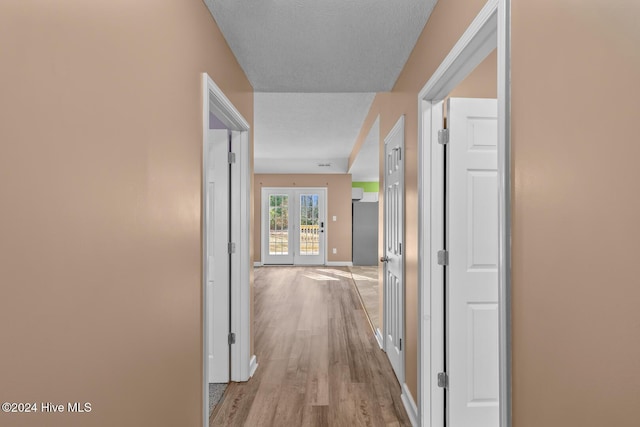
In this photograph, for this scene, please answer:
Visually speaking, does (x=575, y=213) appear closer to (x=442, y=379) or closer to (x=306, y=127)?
(x=442, y=379)

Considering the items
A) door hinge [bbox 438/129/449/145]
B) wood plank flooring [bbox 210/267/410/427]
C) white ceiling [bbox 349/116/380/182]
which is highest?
white ceiling [bbox 349/116/380/182]

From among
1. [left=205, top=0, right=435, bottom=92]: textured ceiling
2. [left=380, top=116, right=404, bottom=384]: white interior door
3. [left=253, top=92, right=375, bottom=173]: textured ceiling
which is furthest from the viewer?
[left=253, top=92, right=375, bottom=173]: textured ceiling

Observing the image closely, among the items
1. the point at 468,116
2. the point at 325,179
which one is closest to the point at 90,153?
the point at 468,116

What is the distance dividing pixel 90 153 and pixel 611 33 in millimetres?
1225

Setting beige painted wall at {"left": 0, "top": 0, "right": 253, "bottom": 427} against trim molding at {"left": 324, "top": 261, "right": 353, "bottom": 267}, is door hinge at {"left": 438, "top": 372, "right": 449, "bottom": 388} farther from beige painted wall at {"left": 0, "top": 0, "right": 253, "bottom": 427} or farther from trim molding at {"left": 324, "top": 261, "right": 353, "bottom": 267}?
trim molding at {"left": 324, "top": 261, "right": 353, "bottom": 267}

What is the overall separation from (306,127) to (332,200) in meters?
4.39

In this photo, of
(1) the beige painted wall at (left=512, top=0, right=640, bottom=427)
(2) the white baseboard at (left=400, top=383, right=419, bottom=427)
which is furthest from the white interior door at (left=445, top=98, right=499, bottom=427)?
(1) the beige painted wall at (left=512, top=0, right=640, bottom=427)

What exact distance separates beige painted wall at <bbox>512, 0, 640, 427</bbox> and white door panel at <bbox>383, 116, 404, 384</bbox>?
5.38 ft

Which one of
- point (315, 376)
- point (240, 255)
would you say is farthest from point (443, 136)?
point (315, 376)

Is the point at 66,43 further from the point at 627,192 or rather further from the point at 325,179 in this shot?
the point at 325,179

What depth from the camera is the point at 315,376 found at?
9.92 feet

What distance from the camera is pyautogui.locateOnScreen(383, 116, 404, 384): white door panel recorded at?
2.76 m

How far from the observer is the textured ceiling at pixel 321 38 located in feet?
6.33

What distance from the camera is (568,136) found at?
88cm
